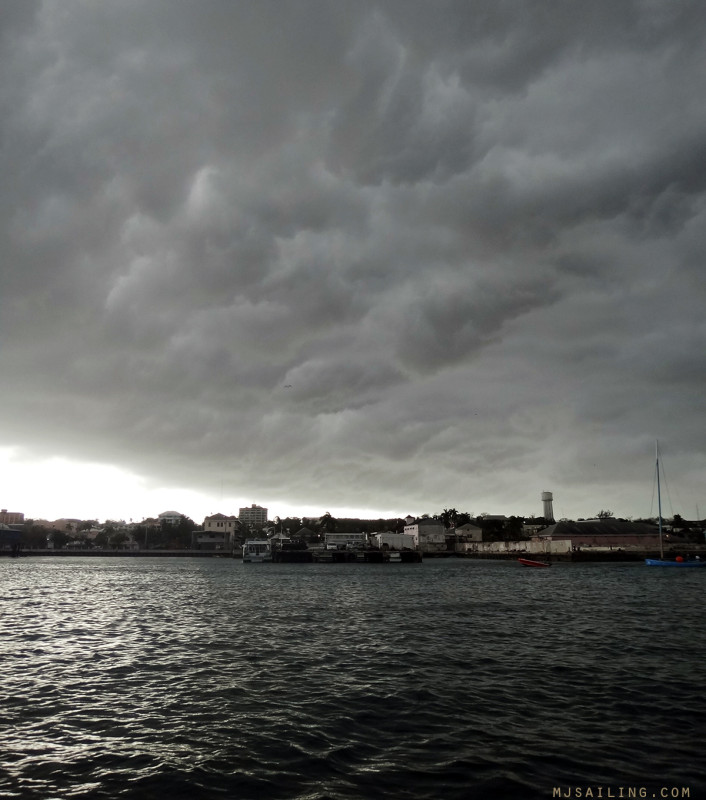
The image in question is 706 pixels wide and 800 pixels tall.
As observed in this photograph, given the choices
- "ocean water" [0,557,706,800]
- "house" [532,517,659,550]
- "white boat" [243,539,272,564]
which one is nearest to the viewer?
"ocean water" [0,557,706,800]

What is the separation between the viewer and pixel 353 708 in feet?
60.0

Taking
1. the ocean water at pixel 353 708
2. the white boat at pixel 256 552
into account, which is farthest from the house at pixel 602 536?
the ocean water at pixel 353 708

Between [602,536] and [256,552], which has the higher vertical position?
[602,536]

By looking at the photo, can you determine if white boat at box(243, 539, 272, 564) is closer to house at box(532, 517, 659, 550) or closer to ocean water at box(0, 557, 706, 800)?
house at box(532, 517, 659, 550)

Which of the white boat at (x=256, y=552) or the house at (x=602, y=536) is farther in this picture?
the white boat at (x=256, y=552)

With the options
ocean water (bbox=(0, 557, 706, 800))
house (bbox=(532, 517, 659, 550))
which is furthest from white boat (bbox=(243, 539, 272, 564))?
ocean water (bbox=(0, 557, 706, 800))

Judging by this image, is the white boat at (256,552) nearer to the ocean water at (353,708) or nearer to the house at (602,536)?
the house at (602,536)

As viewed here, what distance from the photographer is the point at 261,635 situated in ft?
109

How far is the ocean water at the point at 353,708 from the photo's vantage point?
1268 cm

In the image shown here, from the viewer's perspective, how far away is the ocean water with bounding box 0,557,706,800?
41.6 ft

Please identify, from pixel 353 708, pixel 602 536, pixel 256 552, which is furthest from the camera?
pixel 256 552

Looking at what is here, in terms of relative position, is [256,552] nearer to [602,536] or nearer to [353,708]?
[602,536]

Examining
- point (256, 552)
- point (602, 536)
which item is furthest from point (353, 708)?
point (602, 536)

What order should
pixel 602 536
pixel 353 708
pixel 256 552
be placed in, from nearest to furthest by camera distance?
pixel 353 708, pixel 602 536, pixel 256 552
